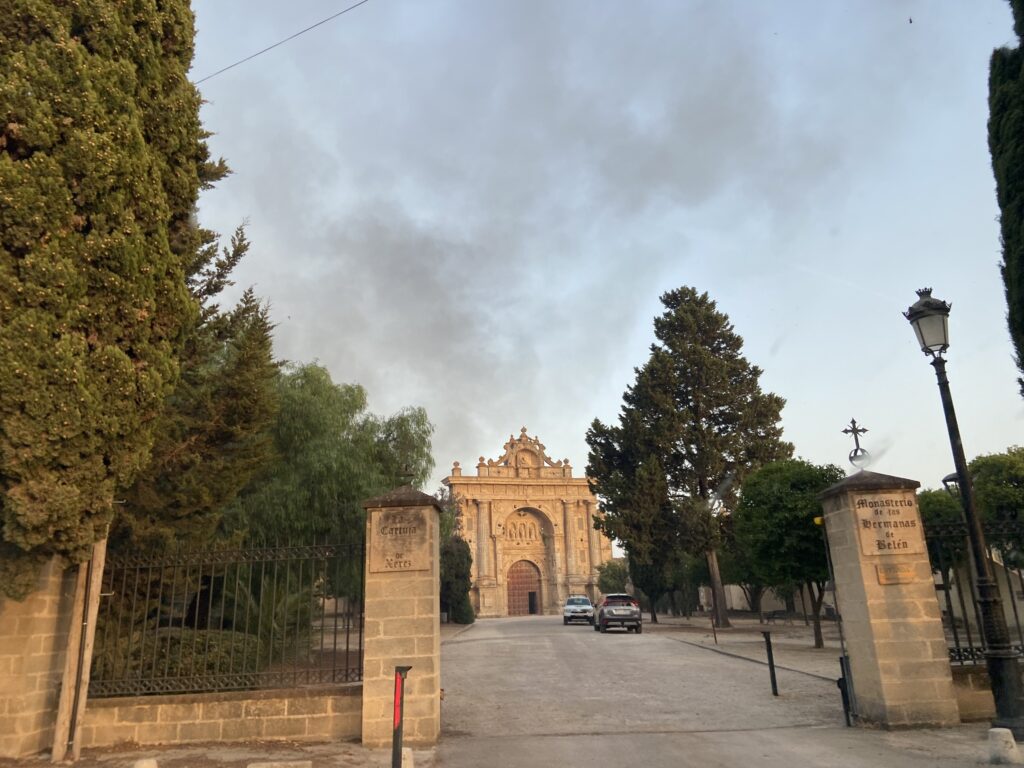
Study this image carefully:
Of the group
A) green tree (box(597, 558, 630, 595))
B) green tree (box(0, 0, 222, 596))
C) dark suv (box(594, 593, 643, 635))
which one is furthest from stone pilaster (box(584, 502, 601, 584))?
green tree (box(0, 0, 222, 596))

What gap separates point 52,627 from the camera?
6.87 m

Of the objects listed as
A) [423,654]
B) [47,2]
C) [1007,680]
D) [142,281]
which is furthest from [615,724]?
[47,2]

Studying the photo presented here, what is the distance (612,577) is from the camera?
197 feet

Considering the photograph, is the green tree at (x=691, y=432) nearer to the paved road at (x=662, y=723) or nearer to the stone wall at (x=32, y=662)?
the paved road at (x=662, y=723)

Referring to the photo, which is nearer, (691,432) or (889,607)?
(889,607)

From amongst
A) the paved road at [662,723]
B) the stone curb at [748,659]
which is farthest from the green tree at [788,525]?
the paved road at [662,723]

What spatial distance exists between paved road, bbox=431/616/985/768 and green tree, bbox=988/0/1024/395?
4567mm

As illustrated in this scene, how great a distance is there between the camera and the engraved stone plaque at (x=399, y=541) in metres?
7.09

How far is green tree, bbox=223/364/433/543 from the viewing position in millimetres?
14016

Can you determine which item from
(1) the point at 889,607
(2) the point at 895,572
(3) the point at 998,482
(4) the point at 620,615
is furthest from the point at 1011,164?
(4) the point at 620,615

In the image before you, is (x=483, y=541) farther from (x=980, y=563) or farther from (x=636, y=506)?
(x=980, y=563)

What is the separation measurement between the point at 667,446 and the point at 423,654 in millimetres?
23287

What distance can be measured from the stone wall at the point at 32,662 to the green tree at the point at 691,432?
23664 mm

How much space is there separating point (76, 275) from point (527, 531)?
54379 mm
